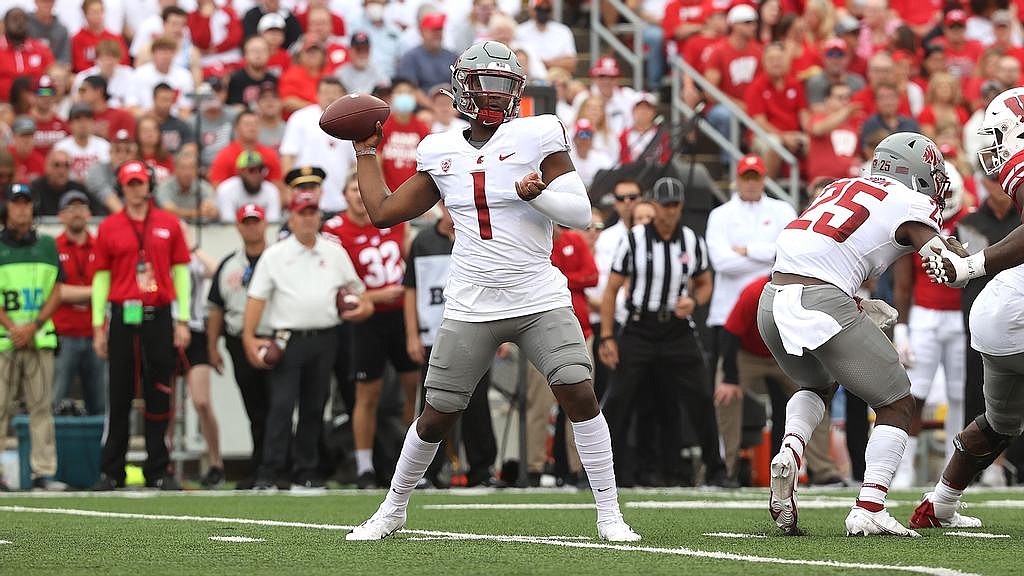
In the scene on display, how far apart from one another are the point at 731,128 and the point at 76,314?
653cm

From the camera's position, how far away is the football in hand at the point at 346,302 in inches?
440

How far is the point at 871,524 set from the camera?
672 centimetres

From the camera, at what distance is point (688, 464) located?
1216 centimetres

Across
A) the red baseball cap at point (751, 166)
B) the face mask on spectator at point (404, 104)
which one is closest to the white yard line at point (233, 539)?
the red baseball cap at point (751, 166)

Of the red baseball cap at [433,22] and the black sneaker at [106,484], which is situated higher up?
the red baseball cap at [433,22]

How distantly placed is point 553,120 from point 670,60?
1090cm

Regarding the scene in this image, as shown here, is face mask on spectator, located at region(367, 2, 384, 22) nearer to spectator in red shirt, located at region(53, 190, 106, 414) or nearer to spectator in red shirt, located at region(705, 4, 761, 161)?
spectator in red shirt, located at region(705, 4, 761, 161)

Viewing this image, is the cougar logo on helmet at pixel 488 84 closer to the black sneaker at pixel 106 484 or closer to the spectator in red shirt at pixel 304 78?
the black sneaker at pixel 106 484

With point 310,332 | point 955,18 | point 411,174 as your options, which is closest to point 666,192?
point 310,332

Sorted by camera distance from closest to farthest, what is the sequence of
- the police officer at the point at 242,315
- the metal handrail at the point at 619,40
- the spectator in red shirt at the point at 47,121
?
the police officer at the point at 242,315 < the spectator in red shirt at the point at 47,121 < the metal handrail at the point at 619,40

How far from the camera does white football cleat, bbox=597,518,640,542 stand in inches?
258

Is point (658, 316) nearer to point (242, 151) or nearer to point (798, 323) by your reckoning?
point (242, 151)

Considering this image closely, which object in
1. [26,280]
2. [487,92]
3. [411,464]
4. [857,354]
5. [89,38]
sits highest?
[89,38]

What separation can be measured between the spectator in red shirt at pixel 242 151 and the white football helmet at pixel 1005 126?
7.78 meters
